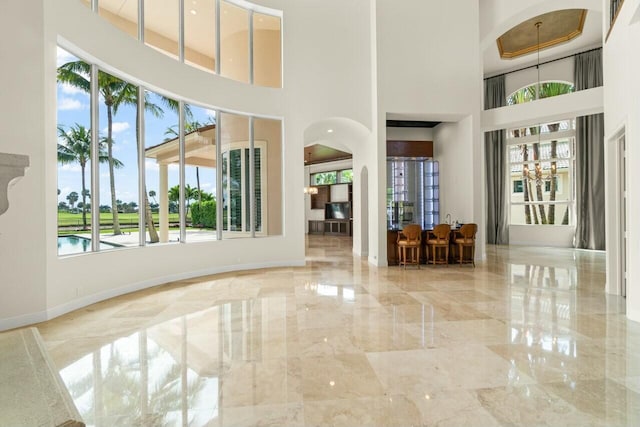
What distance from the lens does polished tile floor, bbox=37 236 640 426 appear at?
2.26 meters

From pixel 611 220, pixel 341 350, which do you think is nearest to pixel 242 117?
pixel 341 350

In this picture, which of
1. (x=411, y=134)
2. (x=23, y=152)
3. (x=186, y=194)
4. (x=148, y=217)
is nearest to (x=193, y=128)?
(x=186, y=194)

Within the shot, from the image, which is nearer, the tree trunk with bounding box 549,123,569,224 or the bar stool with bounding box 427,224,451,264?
the bar stool with bounding box 427,224,451,264

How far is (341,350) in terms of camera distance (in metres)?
3.25

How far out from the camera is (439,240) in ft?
25.9

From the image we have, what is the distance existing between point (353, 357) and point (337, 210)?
573 inches

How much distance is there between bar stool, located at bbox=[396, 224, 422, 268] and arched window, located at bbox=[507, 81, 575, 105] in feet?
24.9

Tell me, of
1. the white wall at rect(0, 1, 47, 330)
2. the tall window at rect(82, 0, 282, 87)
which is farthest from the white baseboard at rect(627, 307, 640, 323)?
the tall window at rect(82, 0, 282, 87)

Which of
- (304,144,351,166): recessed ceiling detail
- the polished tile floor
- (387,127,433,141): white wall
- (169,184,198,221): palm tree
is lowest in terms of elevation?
the polished tile floor

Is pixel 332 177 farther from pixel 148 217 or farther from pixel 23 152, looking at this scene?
pixel 23 152

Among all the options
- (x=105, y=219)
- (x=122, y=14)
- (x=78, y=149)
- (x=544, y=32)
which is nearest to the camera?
(x=78, y=149)

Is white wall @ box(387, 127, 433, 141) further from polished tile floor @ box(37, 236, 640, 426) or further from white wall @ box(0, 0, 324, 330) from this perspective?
white wall @ box(0, 0, 324, 330)

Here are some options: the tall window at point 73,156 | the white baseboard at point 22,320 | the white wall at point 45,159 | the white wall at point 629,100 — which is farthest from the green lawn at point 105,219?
the white wall at point 629,100

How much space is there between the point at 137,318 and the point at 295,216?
445 centimetres
